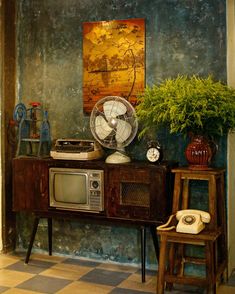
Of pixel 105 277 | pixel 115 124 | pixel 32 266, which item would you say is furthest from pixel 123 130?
pixel 32 266

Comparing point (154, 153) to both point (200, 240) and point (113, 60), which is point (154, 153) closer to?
point (200, 240)

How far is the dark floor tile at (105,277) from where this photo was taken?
378 centimetres

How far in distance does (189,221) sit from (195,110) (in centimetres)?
82

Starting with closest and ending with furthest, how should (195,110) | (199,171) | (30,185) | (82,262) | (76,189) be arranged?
(195,110) < (199,171) < (76,189) < (30,185) < (82,262)

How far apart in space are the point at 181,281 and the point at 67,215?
1.19 metres

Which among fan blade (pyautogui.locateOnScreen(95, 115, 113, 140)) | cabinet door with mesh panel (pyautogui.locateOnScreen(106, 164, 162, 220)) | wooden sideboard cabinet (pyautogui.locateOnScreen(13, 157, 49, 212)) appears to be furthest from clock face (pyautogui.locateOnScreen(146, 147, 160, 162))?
wooden sideboard cabinet (pyautogui.locateOnScreen(13, 157, 49, 212))

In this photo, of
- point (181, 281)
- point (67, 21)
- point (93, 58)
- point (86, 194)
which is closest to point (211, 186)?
point (181, 281)

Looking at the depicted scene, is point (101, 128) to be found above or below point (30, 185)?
above

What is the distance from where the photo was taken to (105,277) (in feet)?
12.8

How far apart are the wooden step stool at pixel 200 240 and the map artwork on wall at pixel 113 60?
0.98m

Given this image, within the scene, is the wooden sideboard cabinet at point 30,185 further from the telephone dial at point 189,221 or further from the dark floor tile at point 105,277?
the telephone dial at point 189,221

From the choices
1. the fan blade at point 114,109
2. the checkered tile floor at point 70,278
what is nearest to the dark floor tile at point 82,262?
the checkered tile floor at point 70,278

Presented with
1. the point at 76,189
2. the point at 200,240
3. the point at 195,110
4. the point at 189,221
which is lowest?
the point at 200,240

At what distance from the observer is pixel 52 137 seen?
14.8ft
